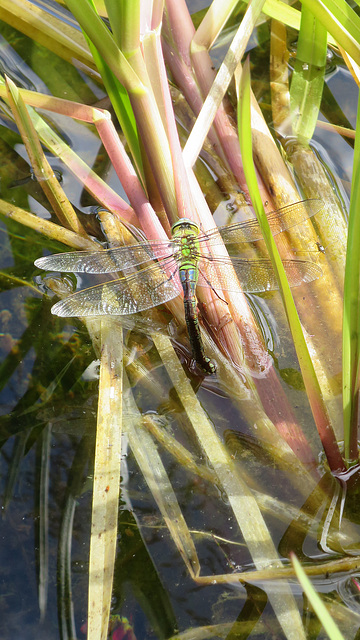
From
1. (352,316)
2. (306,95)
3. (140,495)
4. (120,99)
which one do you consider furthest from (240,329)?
(306,95)

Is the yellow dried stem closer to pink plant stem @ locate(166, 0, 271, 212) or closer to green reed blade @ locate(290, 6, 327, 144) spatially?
pink plant stem @ locate(166, 0, 271, 212)

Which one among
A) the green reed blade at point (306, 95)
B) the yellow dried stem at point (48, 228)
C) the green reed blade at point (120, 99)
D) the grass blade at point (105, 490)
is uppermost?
the green reed blade at point (306, 95)

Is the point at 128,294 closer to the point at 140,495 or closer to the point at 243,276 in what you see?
the point at 243,276

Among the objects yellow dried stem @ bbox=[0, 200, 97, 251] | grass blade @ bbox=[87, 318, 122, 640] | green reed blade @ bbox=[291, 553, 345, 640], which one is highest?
yellow dried stem @ bbox=[0, 200, 97, 251]

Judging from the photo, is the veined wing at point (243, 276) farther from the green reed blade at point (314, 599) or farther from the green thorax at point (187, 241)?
the green reed blade at point (314, 599)

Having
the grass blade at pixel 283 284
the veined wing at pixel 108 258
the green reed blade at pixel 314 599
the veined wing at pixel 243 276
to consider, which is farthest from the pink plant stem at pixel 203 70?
the green reed blade at pixel 314 599

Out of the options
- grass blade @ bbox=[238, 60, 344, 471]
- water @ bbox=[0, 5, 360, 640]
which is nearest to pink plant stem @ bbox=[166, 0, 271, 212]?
water @ bbox=[0, 5, 360, 640]

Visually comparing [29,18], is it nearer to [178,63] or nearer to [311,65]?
[178,63]
